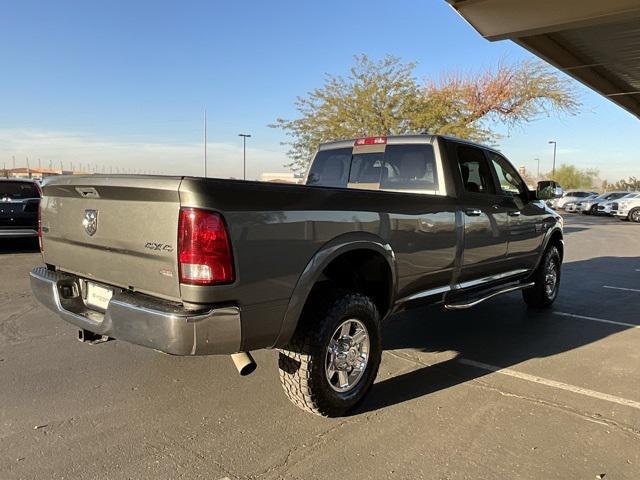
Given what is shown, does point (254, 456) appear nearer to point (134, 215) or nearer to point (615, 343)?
point (134, 215)

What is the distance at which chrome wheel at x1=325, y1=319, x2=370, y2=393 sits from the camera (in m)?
3.56

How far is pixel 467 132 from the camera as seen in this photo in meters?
20.4

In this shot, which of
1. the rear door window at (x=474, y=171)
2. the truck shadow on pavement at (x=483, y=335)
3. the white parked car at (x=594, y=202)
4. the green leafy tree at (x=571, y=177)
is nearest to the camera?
the truck shadow on pavement at (x=483, y=335)

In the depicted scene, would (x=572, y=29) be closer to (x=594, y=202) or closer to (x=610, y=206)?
(x=610, y=206)

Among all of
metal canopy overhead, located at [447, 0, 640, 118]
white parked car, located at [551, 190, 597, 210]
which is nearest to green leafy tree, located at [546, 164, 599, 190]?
white parked car, located at [551, 190, 597, 210]

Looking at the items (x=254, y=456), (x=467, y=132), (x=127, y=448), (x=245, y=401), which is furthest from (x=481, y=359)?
(x=467, y=132)

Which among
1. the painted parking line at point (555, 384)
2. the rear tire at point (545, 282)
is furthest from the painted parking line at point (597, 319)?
the painted parking line at point (555, 384)

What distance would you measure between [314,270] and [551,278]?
483 cm

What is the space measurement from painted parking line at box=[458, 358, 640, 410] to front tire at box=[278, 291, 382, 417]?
4.29 feet

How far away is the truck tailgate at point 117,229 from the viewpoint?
113 inches

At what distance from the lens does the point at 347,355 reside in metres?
3.66

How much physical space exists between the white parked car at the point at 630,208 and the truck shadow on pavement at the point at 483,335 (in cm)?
2414

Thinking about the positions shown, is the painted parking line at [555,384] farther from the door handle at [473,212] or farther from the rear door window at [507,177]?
the rear door window at [507,177]

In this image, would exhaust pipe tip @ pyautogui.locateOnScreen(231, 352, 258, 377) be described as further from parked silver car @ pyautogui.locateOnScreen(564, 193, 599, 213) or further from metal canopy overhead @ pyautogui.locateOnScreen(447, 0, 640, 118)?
parked silver car @ pyautogui.locateOnScreen(564, 193, 599, 213)
